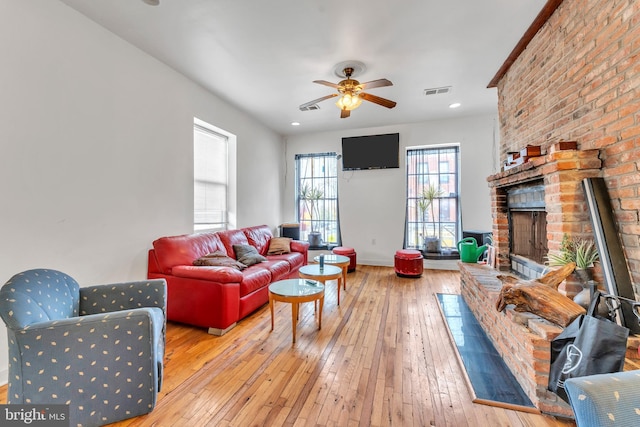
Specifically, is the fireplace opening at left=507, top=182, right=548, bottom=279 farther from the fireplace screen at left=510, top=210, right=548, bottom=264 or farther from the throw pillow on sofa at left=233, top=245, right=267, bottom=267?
the throw pillow on sofa at left=233, top=245, right=267, bottom=267

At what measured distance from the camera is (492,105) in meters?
4.32

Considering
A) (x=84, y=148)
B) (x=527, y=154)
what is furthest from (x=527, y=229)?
(x=84, y=148)

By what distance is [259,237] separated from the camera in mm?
4402

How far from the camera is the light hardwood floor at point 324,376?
1.50 meters

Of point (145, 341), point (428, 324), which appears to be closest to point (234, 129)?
point (145, 341)

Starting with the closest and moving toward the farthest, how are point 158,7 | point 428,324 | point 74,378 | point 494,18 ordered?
point 74,378, point 158,7, point 494,18, point 428,324

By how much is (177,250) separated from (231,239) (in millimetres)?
949

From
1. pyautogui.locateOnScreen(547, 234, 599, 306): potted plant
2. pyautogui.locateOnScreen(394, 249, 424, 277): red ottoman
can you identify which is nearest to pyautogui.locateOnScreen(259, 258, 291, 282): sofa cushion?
pyautogui.locateOnScreen(394, 249, 424, 277): red ottoman

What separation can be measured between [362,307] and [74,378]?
261 centimetres

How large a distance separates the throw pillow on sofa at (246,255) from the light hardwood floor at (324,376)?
76cm

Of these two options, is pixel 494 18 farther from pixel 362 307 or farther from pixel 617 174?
pixel 362 307

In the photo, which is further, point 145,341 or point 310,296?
point 310,296

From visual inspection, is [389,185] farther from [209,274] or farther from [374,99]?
[209,274]

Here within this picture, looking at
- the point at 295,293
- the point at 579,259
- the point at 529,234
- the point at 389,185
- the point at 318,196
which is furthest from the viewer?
the point at 318,196
